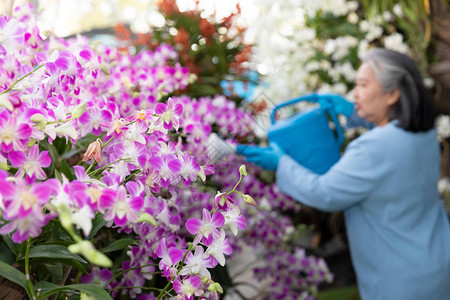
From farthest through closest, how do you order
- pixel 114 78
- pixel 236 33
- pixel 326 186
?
pixel 236 33 → pixel 326 186 → pixel 114 78

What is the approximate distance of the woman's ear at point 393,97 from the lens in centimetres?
150

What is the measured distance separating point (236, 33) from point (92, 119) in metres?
1.40

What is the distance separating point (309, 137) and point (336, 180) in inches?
6.8

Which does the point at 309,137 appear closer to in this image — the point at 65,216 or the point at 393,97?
the point at 393,97

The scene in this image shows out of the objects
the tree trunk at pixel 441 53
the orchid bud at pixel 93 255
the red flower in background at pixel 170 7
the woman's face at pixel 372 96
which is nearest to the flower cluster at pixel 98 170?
the orchid bud at pixel 93 255

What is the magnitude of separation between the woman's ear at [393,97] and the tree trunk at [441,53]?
4.91 feet

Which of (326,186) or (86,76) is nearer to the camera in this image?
(86,76)

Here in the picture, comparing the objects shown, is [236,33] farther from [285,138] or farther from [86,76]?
[86,76]

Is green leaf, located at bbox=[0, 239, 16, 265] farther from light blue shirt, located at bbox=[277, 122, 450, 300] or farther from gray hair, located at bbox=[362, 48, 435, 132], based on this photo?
gray hair, located at bbox=[362, 48, 435, 132]

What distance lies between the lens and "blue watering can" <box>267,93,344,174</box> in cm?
146

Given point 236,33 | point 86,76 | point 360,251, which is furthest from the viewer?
point 236,33

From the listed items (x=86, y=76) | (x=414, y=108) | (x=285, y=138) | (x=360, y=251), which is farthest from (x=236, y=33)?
(x=86, y=76)

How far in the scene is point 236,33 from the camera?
6.35 feet

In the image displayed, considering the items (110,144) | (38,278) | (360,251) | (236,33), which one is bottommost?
(360,251)
